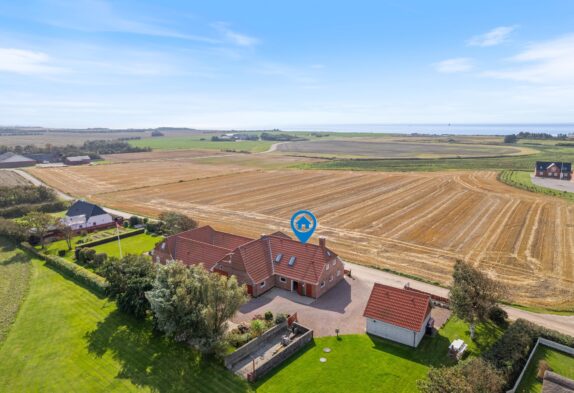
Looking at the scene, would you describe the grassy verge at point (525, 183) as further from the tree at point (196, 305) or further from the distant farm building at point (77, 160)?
the distant farm building at point (77, 160)

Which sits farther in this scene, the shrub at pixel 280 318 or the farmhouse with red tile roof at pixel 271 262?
the farmhouse with red tile roof at pixel 271 262

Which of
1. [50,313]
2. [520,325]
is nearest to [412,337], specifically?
[520,325]

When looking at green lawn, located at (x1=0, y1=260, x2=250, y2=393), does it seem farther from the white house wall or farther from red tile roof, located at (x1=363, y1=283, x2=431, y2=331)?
red tile roof, located at (x1=363, y1=283, x2=431, y2=331)

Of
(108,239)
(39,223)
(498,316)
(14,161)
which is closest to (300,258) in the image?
(498,316)

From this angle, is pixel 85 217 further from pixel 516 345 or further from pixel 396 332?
pixel 516 345

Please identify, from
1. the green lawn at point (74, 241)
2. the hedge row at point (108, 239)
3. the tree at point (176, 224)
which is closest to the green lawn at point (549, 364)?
the tree at point (176, 224)

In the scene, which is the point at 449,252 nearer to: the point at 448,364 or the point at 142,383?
the point at 448,364
